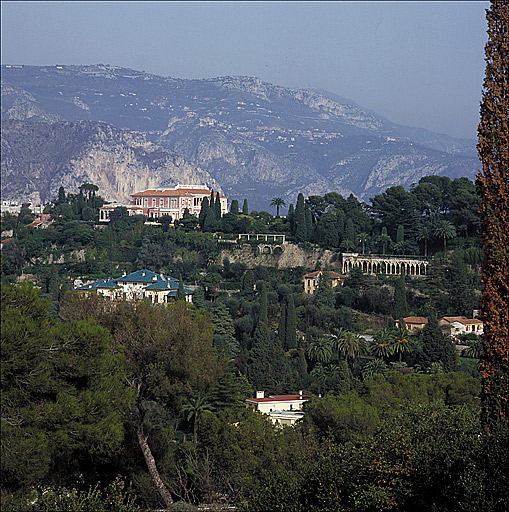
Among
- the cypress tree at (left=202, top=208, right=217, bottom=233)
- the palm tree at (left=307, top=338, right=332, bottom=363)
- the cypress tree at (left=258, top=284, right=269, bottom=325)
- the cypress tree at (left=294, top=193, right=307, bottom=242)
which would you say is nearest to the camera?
the palm tree at (left=307, top=338, right=332, bottom=363)

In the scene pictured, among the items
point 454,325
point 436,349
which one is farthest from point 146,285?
point 436,349

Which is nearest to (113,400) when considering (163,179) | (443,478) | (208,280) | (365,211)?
(443,478)

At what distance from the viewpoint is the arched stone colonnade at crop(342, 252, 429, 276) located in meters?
55.0

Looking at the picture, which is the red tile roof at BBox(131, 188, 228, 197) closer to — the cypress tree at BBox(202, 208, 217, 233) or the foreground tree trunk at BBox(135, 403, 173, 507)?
the cypress tree at BBox(202, 208, 217, 233)

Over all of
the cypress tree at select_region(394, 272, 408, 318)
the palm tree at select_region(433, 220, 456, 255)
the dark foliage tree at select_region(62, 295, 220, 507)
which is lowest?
the cypress tree at select_region(394, 272, 408, 318)

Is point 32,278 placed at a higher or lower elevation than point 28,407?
lower

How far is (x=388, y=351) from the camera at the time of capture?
3925cm

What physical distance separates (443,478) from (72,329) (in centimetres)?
616

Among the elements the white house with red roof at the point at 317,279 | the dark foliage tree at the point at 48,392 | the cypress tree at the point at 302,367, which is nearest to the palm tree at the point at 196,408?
the cypress tree at the point at 302,367

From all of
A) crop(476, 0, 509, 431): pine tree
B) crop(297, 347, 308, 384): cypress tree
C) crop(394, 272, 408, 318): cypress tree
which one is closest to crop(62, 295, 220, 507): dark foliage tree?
crop(476, 0, 509, 431): pine tree

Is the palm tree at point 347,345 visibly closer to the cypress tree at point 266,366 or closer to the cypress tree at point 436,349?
the cypress tree at point 266,366

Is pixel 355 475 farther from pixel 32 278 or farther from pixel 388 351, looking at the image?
pixel 32 278

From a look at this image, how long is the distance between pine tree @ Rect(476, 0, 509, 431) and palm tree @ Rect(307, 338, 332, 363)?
90.2 ft

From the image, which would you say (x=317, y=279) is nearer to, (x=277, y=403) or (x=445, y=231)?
(x=445, y=231)
